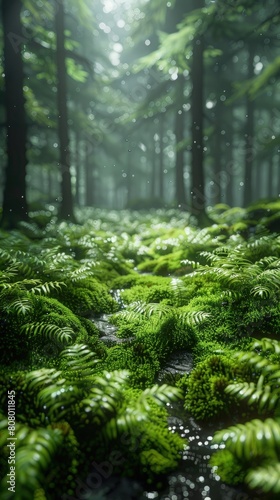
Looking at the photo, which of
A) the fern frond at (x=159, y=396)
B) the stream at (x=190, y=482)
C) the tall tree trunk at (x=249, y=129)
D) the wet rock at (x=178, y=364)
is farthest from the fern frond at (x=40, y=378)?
the tall tree trunk at (x=249, y=129)

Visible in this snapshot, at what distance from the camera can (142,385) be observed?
3596mm

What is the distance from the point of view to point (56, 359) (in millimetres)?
3826

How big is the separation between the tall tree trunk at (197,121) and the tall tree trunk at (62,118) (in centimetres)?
501

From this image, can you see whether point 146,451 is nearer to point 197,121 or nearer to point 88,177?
point 197,121

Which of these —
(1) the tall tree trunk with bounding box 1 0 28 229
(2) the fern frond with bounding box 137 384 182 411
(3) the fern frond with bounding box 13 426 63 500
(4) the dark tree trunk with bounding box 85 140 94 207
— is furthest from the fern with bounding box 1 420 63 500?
(4) the dark tree trunk with bounding box 85 140 94 207

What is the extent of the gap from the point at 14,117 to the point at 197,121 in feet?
19.5

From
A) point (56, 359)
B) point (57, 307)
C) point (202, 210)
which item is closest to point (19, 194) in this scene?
point (202, 210)

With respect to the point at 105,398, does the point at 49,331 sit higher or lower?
higher

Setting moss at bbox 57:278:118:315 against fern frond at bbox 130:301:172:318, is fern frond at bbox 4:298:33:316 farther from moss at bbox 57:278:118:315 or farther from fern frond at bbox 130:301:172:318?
fern frond at bbox 130:301:172:318

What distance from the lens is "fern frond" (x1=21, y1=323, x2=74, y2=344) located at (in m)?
3.79

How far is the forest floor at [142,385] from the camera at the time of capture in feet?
8.09

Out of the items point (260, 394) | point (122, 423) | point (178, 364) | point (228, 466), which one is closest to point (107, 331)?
point (178, 364)

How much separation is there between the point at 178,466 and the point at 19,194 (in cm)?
951

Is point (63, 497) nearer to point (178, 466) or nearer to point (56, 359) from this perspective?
point (178, 466)
